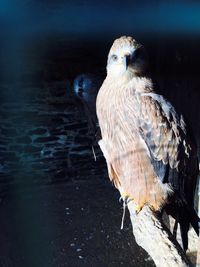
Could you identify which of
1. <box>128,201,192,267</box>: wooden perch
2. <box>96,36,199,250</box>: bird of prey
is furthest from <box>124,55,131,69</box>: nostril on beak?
<box>128,201,192,267</box>: wooden perch

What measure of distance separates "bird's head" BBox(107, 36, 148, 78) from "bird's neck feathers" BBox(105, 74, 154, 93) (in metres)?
0.02

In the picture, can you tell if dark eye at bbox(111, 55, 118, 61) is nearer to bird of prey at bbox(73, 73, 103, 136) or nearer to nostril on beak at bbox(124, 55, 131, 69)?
nostril on beak at bbox(124, 55, 131, 69)

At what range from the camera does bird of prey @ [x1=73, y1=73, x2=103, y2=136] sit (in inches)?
163

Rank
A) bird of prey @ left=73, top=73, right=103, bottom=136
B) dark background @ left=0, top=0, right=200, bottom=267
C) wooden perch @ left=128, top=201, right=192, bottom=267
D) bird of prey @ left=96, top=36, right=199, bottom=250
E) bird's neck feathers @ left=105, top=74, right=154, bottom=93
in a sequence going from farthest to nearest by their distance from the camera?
dark background @ left=0, top=0, right=200, bottom=267
bird of prey @ left=73, top=73, right=103, bottom=136
bird's neck feathers @ left=105, top=74, right=154, bottom=93
bird of prey @ left=96, top=36, right=199, bottom=250
wooden perch @ left=128, top=201, right=192, bottom=267

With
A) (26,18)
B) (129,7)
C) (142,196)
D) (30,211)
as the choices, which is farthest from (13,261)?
(129,7)

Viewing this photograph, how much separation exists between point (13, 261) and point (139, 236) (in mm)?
2052

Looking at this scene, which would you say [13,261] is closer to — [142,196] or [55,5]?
[142,196]

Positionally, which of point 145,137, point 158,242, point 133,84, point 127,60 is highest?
point 127,60

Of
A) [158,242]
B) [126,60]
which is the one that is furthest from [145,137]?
[158,242]

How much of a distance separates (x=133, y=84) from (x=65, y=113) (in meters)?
2.55

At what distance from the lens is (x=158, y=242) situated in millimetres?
2232

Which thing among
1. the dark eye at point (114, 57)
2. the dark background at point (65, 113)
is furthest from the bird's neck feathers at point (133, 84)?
the dark background at point (65, 113)

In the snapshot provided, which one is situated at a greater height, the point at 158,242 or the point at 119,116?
the point at 119,116

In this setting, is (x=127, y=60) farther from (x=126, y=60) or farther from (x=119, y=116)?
(x=119, y=116)
